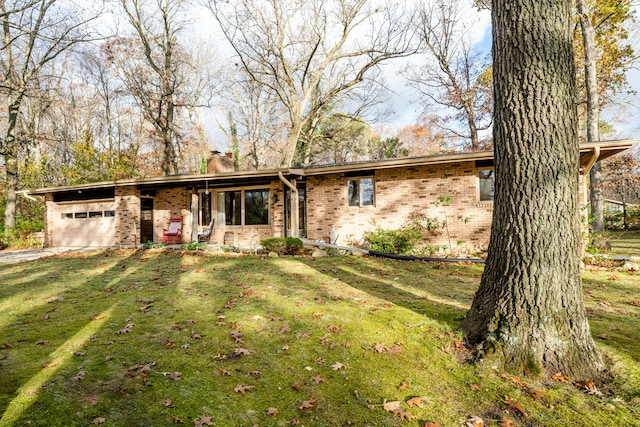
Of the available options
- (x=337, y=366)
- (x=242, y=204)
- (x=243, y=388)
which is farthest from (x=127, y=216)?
(x=337, y=366)

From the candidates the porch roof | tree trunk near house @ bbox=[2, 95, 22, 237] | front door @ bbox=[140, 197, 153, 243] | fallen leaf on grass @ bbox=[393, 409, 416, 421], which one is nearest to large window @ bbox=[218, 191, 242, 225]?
the porch roof

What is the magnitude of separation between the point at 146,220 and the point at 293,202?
321 inches

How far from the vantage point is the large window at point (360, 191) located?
11.8 meters

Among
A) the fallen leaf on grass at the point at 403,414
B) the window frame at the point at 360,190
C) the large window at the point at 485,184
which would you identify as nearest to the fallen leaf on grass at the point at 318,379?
the fallen leaf on grass at the point at 403,414

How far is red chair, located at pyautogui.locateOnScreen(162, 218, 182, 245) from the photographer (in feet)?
45.2

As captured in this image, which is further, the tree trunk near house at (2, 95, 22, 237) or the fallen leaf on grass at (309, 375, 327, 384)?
the tree trunk near house at (2, 95, 22, 237)

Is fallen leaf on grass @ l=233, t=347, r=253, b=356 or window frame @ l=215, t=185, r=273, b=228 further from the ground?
window frame @ l=215, t=185, r=273, b=228

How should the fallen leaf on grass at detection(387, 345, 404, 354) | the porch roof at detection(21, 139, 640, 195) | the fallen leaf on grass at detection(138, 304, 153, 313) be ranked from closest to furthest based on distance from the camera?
the fallen leaf on grass at detection(387, 345, 404, 354) → the fallen leaf on grass at detection(138, 304, 153, 313) → the porch roof at detection(21, 139, 640, 195)

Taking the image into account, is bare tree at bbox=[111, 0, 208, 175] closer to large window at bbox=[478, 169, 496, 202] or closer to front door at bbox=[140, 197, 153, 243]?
front door at bbox=[140, 197, 153, 243]

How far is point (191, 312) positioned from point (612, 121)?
3112 cm

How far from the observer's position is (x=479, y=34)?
20.9m

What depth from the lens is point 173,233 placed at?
45.4 ft

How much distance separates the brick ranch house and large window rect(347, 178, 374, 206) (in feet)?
0.12

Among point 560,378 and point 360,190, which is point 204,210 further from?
point 560,378
